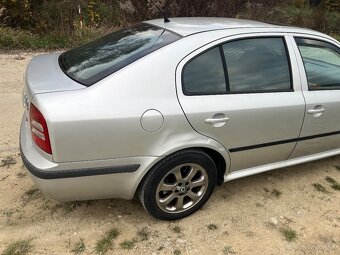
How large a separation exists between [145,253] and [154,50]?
146 cm

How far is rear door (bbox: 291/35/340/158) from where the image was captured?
11.1ft

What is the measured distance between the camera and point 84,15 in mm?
9414

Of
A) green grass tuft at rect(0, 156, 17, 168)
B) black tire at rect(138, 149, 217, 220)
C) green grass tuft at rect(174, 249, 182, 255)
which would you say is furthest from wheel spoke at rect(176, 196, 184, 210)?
green grass tuft at rect(0, 156, 17, 168)

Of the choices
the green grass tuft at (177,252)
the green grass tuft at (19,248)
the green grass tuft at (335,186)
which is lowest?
the green grass tuft at (177,252)

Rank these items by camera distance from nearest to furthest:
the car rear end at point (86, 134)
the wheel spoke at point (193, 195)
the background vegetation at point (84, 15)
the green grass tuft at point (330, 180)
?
the car rear end at point (86, 134)
the wheel spoke at point (193, 195)
the green grass tuft at point (330, 180)
the background vegetation at point (84, 15)

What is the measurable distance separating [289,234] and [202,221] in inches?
26.8

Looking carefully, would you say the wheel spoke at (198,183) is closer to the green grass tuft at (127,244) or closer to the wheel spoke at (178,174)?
the wheel spoke at (178,174)

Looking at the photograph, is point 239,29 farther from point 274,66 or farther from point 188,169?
point 188,169

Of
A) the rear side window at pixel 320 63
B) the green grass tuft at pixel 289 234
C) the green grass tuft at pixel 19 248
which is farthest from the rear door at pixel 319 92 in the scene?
the green grass tuft at pixel 19 248

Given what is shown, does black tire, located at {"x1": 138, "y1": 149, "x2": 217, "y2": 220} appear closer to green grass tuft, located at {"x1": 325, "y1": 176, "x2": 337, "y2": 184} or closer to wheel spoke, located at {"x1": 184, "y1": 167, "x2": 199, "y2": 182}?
wheel spoke, located at {"x1": 184, "y1": 167, "x2": 199, "y2": 182}

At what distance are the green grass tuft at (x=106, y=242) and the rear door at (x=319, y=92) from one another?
1.73 m

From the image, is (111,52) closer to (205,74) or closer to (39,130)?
(205,74)

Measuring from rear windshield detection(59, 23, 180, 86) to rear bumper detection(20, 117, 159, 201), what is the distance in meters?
0.57

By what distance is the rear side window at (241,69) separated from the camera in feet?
9.55
